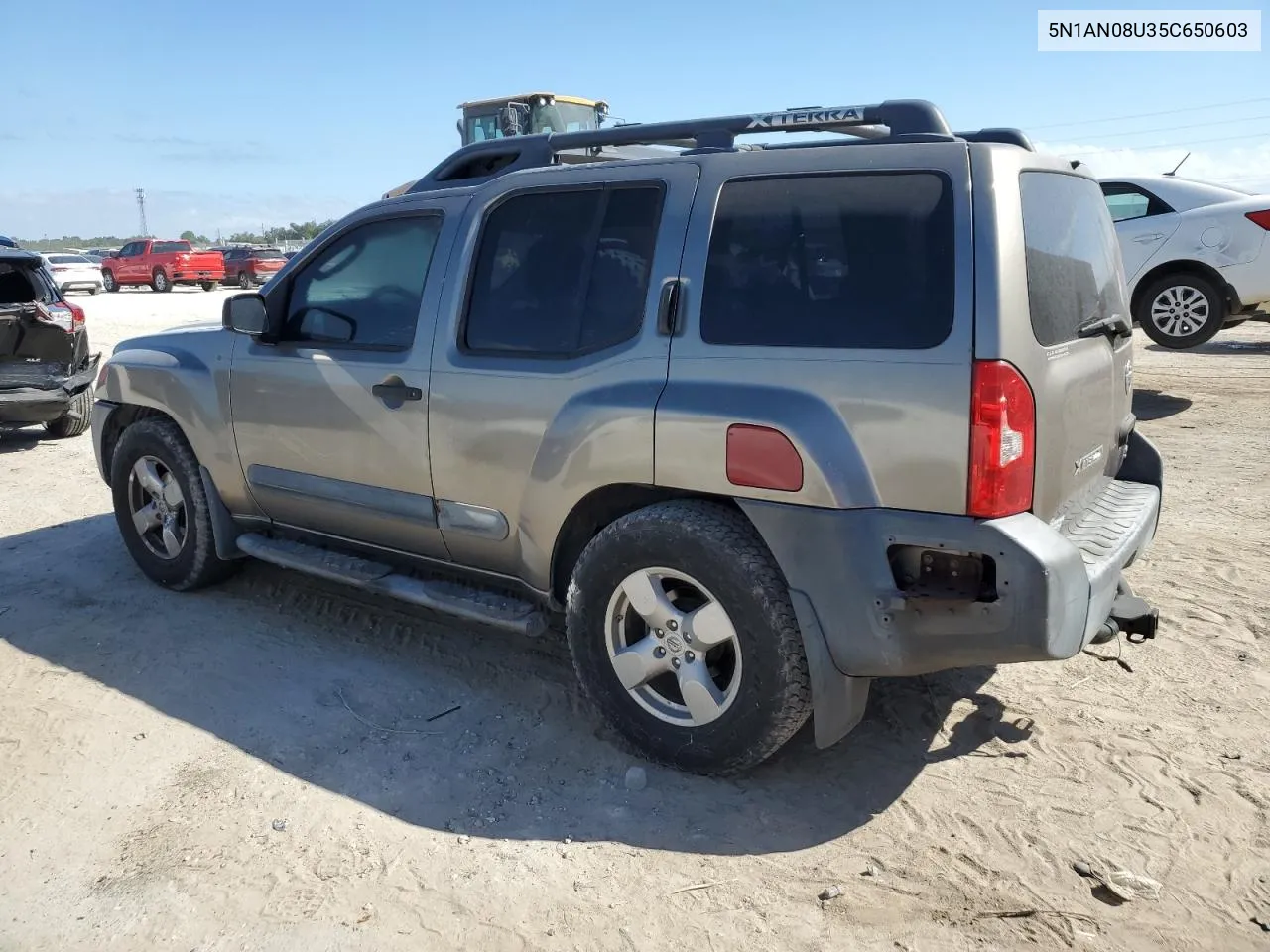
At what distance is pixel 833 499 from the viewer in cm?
290

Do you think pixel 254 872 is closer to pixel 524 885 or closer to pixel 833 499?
pixel 524 885

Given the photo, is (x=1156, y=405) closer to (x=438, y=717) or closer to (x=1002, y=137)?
(x=1002, y=137)

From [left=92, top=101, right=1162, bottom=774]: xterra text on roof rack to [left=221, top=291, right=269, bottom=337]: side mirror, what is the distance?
0.01m

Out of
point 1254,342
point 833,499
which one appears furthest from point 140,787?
point 1254,342

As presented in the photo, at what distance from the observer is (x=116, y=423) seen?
5.34 metres

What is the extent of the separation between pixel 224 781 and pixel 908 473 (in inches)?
95.5

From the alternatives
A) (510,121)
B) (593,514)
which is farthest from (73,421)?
(510,121)

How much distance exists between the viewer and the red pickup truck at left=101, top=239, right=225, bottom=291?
109 feet

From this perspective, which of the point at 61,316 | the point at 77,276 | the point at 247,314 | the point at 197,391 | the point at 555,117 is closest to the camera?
the point at 247,314

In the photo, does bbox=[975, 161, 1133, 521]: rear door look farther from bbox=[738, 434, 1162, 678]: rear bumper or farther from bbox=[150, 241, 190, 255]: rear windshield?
bbox=[150, 241, 190, 255]: rear windshield

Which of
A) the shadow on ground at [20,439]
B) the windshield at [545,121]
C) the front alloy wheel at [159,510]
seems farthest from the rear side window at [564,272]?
the windshield at [545,121]

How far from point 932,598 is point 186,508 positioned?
3.66m

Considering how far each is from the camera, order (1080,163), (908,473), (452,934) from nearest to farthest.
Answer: (452,934), (908,473), (1080,163)

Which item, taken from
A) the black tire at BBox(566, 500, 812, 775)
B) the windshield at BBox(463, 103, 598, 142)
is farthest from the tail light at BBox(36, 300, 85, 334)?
the windshield at BBox(463, 103, 598, 142)
